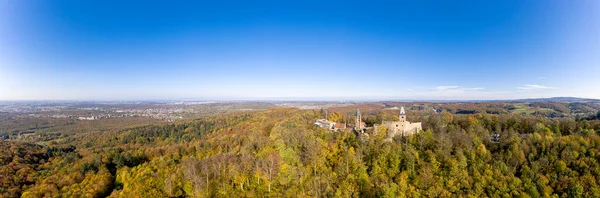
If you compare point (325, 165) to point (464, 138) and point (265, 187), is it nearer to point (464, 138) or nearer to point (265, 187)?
point (265, 187)

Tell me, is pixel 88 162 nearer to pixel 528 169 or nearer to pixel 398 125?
pixel 398 125

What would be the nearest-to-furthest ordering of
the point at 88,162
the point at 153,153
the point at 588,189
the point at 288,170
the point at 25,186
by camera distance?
the point at 588,189
the point at 288,170
the point at 25,186
the point at 88,162
the point at 153,153

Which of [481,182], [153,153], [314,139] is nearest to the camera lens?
[481,182]

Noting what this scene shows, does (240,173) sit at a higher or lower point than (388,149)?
lower

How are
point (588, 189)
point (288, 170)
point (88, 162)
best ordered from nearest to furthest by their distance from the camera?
point (588, 189), point (288, 170), point (88, 162)

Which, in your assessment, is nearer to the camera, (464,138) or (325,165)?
(325,165)

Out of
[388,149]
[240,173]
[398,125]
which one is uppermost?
[398,125]

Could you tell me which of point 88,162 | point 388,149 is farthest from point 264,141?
point 88,162

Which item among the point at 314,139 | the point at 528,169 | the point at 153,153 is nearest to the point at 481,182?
the point at 528,169

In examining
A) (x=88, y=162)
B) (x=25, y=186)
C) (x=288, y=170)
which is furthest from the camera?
(x=88, y=162)
